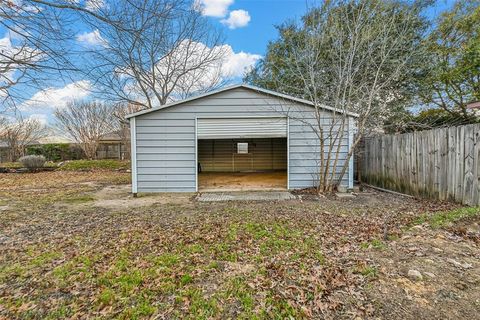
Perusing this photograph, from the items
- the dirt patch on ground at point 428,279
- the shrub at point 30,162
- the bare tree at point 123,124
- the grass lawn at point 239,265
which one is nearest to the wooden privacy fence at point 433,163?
the grass lawn at point 239,265

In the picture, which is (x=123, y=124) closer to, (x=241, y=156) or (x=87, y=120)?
(x=87, y=120)

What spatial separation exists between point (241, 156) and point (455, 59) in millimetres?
9348

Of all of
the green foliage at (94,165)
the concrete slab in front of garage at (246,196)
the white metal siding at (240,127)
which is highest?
the white metal siding at (240,127)

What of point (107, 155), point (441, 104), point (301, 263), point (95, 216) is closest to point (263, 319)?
point (301, 263)

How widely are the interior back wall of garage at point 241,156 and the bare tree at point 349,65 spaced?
17.9 feet

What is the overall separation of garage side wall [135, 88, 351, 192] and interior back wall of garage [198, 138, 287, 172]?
6494 millimetres

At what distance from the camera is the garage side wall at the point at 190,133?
22.9 feet

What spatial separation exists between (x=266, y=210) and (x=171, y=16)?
155 inches

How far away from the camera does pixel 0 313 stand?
207cm

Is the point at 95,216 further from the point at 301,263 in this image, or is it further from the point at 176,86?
the point at 176,86

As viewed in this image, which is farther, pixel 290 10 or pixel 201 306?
pixel 290 10

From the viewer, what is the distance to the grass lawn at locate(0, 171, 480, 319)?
6.77ft

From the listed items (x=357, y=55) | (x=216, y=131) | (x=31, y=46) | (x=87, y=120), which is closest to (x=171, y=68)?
(x=87, y=120)

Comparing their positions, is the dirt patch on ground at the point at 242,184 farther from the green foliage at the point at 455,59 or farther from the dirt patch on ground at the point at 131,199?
the green foliage at the point at 455,59
